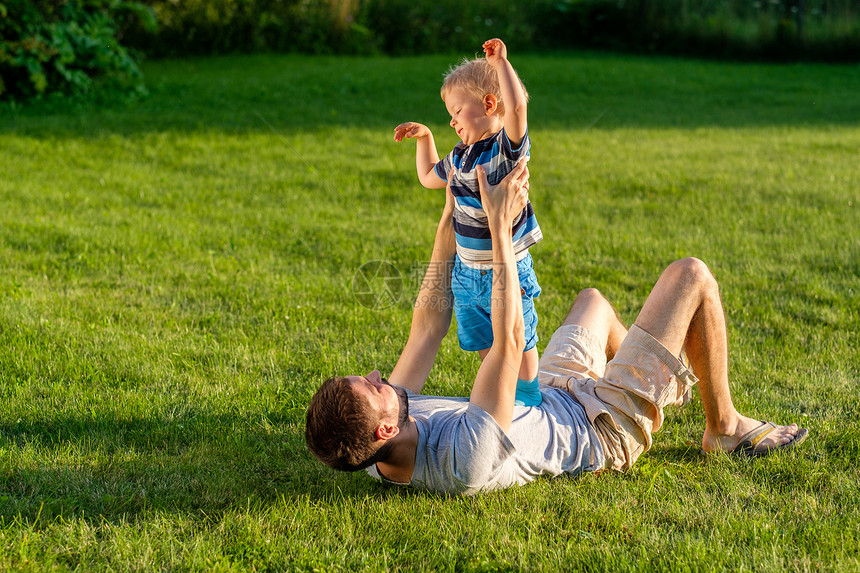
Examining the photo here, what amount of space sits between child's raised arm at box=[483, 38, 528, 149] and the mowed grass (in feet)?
4.65

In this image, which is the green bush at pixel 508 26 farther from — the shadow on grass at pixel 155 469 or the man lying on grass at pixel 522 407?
the man lying on grass at pixel 522 407

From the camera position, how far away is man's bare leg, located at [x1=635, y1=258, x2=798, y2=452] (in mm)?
3262

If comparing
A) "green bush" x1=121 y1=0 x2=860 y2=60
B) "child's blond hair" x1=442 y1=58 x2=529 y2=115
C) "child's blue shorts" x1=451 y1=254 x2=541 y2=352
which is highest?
"green bush" x1=121 y1=0 x2=860 y2=60

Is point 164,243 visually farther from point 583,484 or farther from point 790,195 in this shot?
point 790,195

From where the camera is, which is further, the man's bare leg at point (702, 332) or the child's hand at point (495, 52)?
the man's bare leg at point (702, 332)

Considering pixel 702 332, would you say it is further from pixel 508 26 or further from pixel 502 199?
pixel 508 26

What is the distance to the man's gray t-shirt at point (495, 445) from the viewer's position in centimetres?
291

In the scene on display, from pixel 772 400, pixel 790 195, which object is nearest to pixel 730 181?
pixel 790 195

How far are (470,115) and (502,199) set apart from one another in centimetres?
57

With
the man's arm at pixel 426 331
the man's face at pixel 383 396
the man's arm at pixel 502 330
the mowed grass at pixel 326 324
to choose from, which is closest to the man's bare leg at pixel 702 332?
the mowed grass at pixel 326 324

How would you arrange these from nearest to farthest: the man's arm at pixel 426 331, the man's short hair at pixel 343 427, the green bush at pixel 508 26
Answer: the man's short hair at pixel 343 427, the man's arm at pixel 426 331, the green bush at pixel 508 26

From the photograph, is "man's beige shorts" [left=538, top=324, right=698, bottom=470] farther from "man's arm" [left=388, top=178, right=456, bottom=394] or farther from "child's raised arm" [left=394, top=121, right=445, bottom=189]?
"child's raised arm" [left=394, top=121, right=445, bottom=189]

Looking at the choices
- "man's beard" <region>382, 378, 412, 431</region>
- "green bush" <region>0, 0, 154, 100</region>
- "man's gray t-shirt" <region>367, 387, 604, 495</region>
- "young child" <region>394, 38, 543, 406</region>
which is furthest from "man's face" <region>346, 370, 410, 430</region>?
"green bush" <region>0, 0, 154, 100</region>

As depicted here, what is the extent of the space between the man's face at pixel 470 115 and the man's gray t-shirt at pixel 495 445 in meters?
1.13
